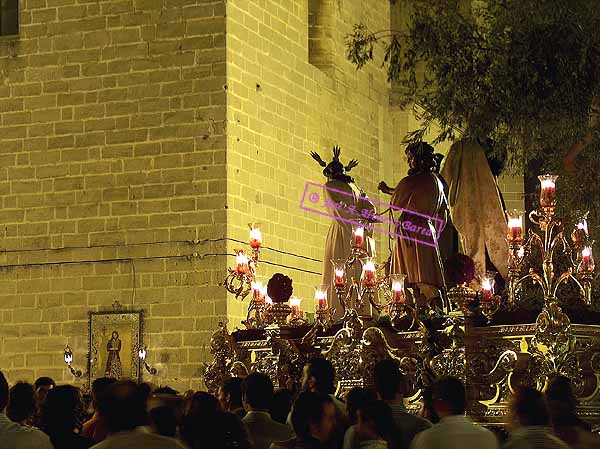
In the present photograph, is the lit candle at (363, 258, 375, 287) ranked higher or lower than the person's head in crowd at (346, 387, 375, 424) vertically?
higher

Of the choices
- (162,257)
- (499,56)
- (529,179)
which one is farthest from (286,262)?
(529,179)

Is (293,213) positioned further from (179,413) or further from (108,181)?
(179,413)

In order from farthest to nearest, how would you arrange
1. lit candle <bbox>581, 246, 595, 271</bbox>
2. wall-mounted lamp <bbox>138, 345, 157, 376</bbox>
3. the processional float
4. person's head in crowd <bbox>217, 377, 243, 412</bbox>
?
wall-mounted lamp <bbox>138, 345, 157, 376</bbox>
lit candle <bbox>581, 246, 595, 271</bbox>
the processional float
person's head in crowd <bbox>217, 377, 243, 412</bbox>

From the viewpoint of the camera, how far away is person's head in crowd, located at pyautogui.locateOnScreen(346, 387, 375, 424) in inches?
282

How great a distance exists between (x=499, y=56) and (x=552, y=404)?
711cm

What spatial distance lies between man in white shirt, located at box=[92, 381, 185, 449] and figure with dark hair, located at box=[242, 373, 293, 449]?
2.09 m

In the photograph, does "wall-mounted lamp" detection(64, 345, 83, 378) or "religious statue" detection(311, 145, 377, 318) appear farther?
"wall-mounted lamp" detection(64, 345, 83, 378)

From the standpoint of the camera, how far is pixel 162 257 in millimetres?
17047

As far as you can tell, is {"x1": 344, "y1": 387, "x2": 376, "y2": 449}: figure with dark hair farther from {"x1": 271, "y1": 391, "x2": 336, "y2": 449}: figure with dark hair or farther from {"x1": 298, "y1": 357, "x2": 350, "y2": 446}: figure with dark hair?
{"x1": 298, "y1": 357, "x2": 350, "y2": 446}: figure with dark hair

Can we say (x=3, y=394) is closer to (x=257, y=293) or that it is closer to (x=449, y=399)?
(x=449, y=399)

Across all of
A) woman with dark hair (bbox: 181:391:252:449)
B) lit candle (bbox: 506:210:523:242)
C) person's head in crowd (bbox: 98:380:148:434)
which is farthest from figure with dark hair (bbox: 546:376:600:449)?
lit candle (bbox: 506:210:523:242)

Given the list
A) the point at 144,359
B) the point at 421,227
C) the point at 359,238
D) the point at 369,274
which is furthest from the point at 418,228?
the point at 144,359

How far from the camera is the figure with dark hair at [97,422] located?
551cm

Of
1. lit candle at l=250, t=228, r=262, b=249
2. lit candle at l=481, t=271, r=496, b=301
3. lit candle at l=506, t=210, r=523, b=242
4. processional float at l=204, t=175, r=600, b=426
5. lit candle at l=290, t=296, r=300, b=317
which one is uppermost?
lit candle at l=250, t=228, r=262, b=249
